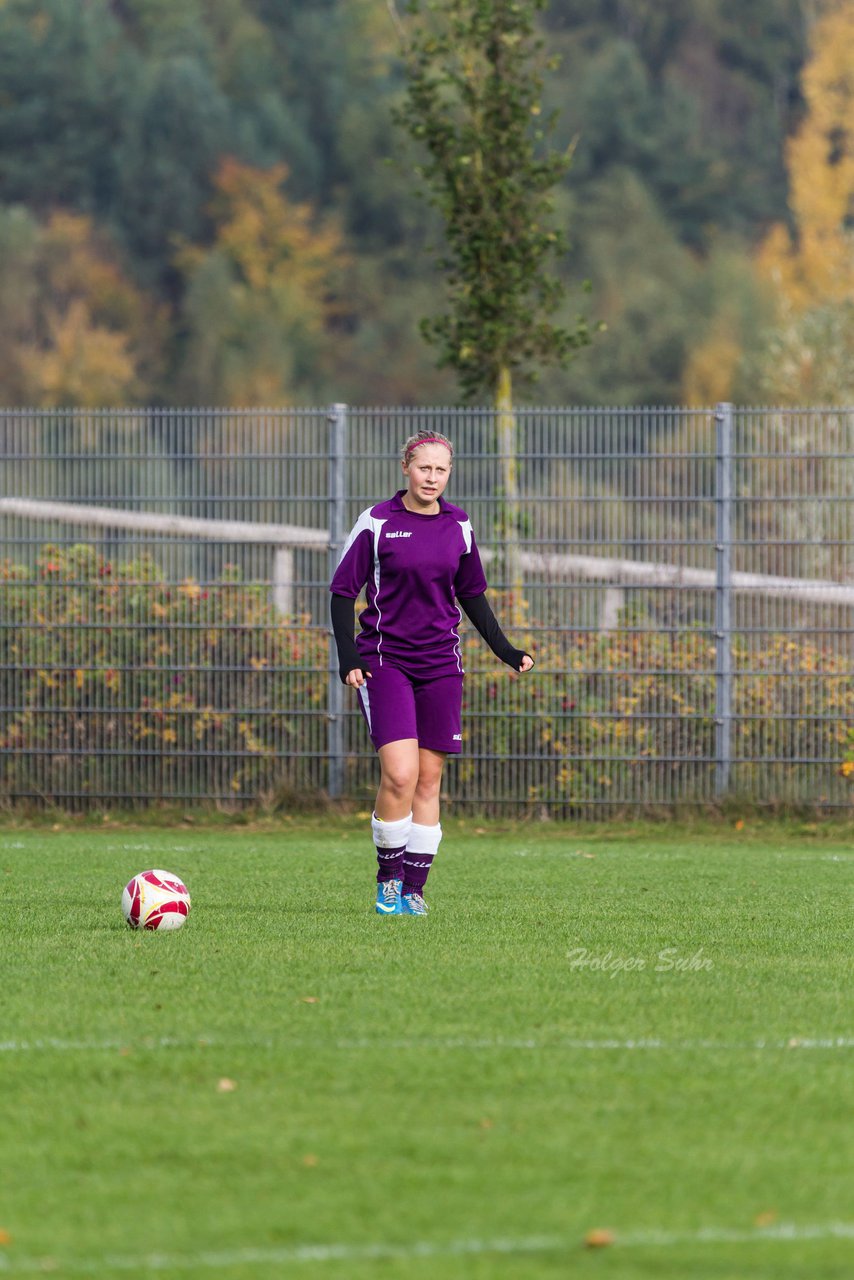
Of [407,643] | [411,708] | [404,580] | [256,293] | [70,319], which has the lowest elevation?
[411,708]

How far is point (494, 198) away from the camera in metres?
16.1

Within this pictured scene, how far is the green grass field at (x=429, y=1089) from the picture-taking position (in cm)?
427

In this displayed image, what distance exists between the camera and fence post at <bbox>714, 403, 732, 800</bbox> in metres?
13.9

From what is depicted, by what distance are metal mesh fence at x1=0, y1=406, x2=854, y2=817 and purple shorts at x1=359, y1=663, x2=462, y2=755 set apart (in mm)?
5042

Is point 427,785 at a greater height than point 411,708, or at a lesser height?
lesser

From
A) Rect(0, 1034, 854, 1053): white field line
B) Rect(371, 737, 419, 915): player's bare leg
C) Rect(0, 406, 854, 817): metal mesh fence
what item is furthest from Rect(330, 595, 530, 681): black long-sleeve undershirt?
Rect(0, 406, 854, 817): metal mesh fence

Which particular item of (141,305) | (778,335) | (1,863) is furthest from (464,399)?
(141,305)

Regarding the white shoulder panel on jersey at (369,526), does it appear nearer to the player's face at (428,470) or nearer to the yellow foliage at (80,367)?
the player's face at (428,470)

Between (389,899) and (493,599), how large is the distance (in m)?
5.30

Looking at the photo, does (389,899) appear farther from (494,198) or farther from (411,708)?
(494,198)

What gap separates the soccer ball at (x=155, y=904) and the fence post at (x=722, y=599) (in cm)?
621

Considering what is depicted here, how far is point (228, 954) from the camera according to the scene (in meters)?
7.68

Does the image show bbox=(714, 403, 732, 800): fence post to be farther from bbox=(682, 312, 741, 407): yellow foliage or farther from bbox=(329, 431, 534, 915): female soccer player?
bbox=(682, 312, 741, 407): yellow foliage

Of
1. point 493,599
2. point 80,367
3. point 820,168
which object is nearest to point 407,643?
point 493,599
